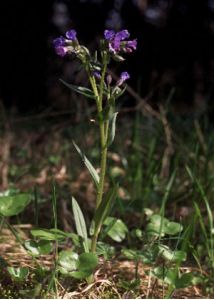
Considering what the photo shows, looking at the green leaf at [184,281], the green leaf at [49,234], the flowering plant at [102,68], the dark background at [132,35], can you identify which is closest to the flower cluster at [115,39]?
the flowering plant at [102,68]

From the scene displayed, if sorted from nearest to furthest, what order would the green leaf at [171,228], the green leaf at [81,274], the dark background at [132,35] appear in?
the green leaf at [81,274]
the green leaf at [171,228]
the dark background at [132,35]

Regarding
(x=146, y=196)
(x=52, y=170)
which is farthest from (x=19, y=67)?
(x=146, y=196)

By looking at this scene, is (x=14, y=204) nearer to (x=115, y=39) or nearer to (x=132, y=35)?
(x=115, y=39)

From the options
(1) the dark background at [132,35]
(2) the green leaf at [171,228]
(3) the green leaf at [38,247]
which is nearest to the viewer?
(3) the green leaf at [38,247]

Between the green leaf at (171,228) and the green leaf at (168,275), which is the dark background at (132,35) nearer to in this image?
the green leaf at (171,228)

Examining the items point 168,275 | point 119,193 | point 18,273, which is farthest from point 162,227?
point 119,193

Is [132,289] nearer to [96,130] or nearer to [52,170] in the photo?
[52,170]
